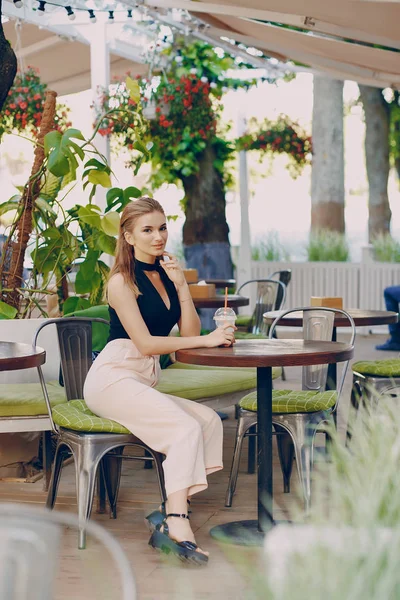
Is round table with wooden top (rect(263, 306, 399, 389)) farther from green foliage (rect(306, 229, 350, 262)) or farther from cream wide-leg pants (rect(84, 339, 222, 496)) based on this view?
green foliage (rect(306, 229, 350, 262))

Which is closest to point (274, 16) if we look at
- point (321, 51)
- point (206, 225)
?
point (321, 51)

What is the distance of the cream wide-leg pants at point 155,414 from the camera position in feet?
11.7

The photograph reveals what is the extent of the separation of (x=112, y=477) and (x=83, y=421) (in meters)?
0.56

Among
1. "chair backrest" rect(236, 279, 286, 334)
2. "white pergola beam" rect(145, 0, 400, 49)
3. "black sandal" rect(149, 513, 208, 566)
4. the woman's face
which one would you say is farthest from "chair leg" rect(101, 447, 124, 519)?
"white pergola beam" rect(145, 0, 400, 49)

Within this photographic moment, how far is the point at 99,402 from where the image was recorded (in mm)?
3775

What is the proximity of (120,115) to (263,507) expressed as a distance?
18.3 ft

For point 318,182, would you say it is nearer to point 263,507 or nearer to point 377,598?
point 263,507

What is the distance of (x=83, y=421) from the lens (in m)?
3.74

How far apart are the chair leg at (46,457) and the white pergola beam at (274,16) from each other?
3125 millimetres

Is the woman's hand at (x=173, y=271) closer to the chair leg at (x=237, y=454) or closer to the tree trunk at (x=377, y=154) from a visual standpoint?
the chair leg at (x=237, y=454)

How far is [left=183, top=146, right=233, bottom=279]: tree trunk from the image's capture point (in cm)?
1084

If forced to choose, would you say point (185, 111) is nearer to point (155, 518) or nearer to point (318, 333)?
point (318, 333)

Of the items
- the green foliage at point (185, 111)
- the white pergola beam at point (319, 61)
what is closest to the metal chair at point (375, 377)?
the white pergola beam at point (319, 61)

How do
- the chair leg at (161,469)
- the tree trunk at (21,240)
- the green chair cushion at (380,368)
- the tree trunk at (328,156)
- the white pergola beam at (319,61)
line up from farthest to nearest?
the tree trunk at (328,156)
the white pergola beam at (319,61)
the tree trunk at (21,240)
the green chair cushion at (380,368)
the chair leg at (161,469)
